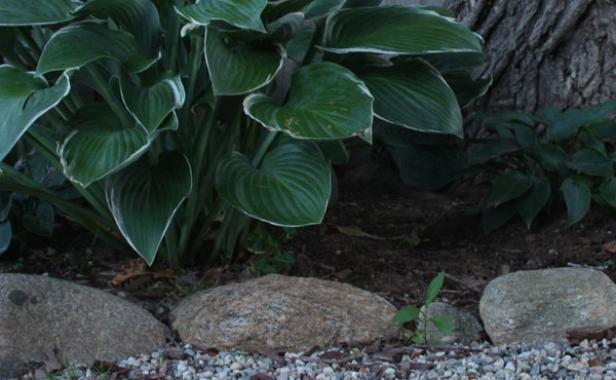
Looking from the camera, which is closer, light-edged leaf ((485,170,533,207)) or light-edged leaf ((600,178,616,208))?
light-edged leaf ((600,178,616,208))

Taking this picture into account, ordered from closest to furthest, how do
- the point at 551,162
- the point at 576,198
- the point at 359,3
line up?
the point at 359,3, the point at 576,198, the point at 551,162

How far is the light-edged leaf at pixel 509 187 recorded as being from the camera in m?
3.55

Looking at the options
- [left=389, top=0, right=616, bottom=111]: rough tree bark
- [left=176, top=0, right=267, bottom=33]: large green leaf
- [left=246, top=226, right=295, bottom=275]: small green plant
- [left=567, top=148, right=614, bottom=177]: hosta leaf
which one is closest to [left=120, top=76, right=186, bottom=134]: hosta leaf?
[left=176, top=0, right=267, bottom=33]: large green leaf

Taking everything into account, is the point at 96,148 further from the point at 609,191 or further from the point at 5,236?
the point at 609,191

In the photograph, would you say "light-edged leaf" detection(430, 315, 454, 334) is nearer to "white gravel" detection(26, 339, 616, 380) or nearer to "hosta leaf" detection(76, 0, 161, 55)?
"white gravel" detection(26, 339, 616, 380)

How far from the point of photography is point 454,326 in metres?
2.91

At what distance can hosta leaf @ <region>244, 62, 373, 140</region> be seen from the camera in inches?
104

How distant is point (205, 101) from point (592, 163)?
1.37 metres

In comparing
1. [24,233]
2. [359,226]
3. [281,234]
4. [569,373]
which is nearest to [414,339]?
[569,373]

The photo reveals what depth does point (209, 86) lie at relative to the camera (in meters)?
3.12

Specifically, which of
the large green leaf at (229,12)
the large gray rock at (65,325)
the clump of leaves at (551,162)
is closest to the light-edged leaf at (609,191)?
the clump of leaves at (551,162)

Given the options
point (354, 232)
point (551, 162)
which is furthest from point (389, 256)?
point (551, 162)

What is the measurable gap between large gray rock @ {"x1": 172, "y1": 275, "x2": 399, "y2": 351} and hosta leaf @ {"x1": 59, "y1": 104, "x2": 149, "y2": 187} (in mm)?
519

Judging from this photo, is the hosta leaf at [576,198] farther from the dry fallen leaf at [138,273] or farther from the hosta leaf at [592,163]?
the dry fallen leaf at [138,273]
